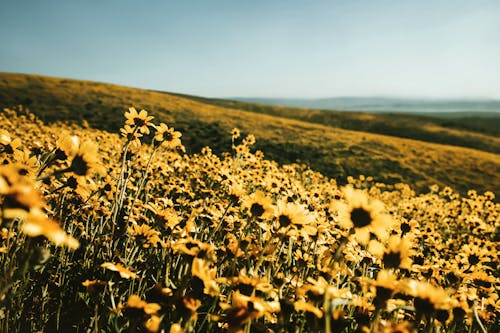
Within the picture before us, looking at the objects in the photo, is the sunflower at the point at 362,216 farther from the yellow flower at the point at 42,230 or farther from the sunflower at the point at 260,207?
the yellow flower at the point at 42,230

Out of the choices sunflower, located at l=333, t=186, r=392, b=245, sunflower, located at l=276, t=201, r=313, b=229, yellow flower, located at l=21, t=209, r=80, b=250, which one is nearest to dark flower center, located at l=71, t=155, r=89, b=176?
yellow flower, located at l=21, t=209, r=80, b=250

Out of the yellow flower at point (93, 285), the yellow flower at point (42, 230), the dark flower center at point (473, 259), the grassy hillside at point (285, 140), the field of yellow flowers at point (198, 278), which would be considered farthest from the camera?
the grassy hillside at point (285, 140)

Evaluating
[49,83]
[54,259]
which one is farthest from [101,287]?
[49,83]

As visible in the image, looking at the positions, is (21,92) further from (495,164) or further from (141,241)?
(495,164)

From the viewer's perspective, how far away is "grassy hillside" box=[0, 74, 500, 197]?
70.7 feet

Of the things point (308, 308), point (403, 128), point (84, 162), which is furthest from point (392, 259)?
point (403, 128)

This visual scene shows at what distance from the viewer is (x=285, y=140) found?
25.6m

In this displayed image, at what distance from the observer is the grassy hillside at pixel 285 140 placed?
70.7ft

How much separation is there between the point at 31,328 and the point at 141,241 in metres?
0.80

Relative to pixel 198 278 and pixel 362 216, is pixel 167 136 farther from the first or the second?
pixel 362 216

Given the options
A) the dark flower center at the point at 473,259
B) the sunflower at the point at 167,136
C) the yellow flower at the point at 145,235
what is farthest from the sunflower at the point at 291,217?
the dark flower center at the point at 473,259

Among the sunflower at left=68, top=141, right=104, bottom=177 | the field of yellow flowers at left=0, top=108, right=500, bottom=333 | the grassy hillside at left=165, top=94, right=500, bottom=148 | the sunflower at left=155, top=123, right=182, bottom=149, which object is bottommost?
the grassy hillside at left=165, top=94, right=500, bottom=148

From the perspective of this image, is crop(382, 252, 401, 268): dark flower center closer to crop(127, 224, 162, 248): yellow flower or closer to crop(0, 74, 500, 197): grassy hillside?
crop(127, 224, 162, 248): yellow flower

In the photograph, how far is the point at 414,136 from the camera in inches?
1750
